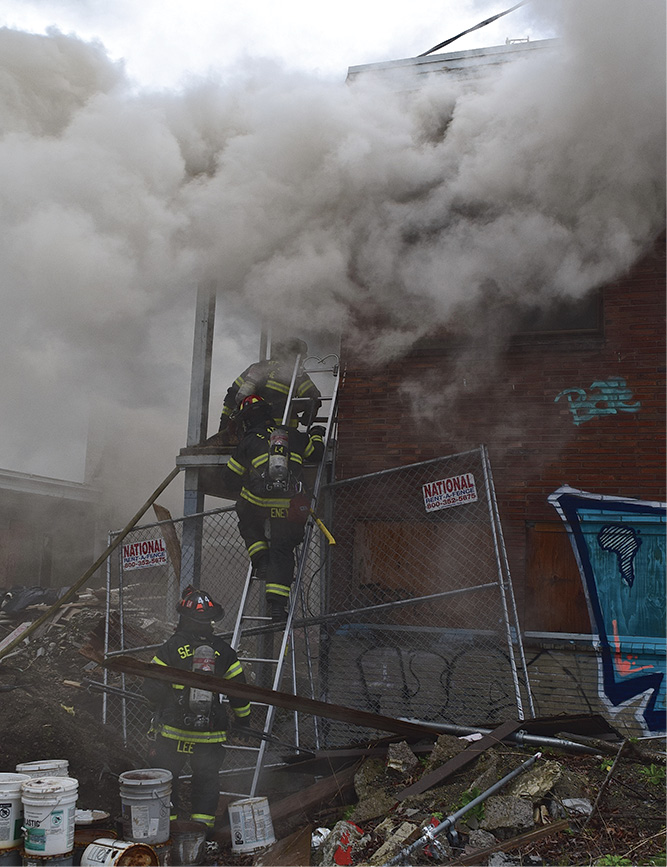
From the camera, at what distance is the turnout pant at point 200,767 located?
498 cm

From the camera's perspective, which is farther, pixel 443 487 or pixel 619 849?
pixel 443 487

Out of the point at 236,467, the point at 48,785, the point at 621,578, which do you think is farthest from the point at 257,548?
the point at 621,578

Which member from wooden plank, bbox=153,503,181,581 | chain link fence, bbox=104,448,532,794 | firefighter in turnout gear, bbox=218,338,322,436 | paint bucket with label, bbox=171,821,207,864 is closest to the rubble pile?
paint bucket with label, bbox=171,821,207,864

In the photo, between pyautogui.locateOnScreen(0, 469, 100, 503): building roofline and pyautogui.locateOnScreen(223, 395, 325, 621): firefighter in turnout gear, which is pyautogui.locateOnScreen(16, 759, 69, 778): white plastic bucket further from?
pyautogui.locateOnScreen(0, 469, 100, 503): building roofline

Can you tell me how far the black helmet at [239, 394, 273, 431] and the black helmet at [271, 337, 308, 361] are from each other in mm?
620

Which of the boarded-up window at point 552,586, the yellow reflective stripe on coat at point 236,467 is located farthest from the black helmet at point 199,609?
the boarded-up window at point 552,586

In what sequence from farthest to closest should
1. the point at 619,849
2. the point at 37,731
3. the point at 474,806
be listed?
1. the point at 37,731
2. the point at 474,806
3. the point at 619,849

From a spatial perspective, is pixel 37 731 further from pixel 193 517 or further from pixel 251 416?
pixel 251 416

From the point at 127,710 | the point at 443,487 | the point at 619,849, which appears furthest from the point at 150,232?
the point at 619,849

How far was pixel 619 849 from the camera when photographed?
3977mm

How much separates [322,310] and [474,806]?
14.7ft

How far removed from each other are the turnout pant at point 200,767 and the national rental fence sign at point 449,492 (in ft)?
8.70

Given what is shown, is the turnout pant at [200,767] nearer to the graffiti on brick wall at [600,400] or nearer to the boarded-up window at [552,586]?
the boarded-up window at [552,586]

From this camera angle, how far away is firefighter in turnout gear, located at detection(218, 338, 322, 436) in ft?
22.5
